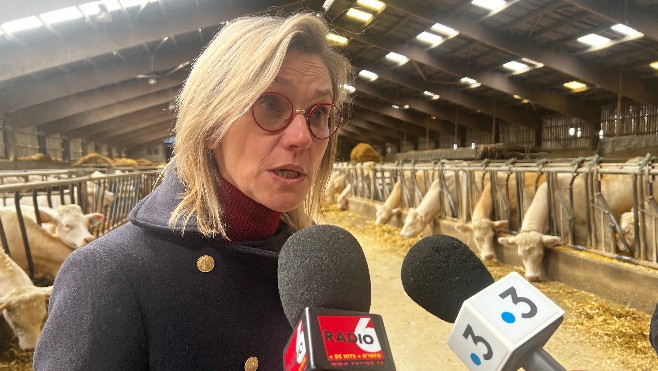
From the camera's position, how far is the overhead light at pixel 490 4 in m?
10.3

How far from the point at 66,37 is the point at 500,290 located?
13088mm

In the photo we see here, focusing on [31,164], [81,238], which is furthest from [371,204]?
[31,164]

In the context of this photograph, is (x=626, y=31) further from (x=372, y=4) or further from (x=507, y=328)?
(x=507, y=328)

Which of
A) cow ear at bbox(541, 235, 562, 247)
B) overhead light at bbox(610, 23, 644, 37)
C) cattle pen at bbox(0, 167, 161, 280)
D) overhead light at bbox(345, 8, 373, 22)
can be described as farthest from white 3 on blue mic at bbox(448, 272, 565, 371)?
overhead light at bbox(345, 8, 373, 22)

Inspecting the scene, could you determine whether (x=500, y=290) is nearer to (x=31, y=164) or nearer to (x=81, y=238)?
(x=81, y=238)

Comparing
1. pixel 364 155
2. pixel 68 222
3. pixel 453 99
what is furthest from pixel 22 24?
pixel 453 99

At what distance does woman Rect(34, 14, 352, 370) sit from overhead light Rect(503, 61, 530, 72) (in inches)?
632

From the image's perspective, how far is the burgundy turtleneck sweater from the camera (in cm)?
102

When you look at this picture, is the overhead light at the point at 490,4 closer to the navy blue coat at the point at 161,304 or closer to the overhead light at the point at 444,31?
the overhead light at the point at 444,31

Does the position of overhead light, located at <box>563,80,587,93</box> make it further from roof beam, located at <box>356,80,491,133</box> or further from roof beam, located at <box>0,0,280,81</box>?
roof beam, located at <box>0,0,280,81</box>

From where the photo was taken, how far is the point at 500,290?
0.61 m

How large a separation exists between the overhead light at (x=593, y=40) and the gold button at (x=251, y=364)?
524 inches

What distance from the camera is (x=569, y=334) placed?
369 cm

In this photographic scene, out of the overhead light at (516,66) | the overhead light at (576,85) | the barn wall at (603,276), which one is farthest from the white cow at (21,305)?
the overhead light at (576,85)
